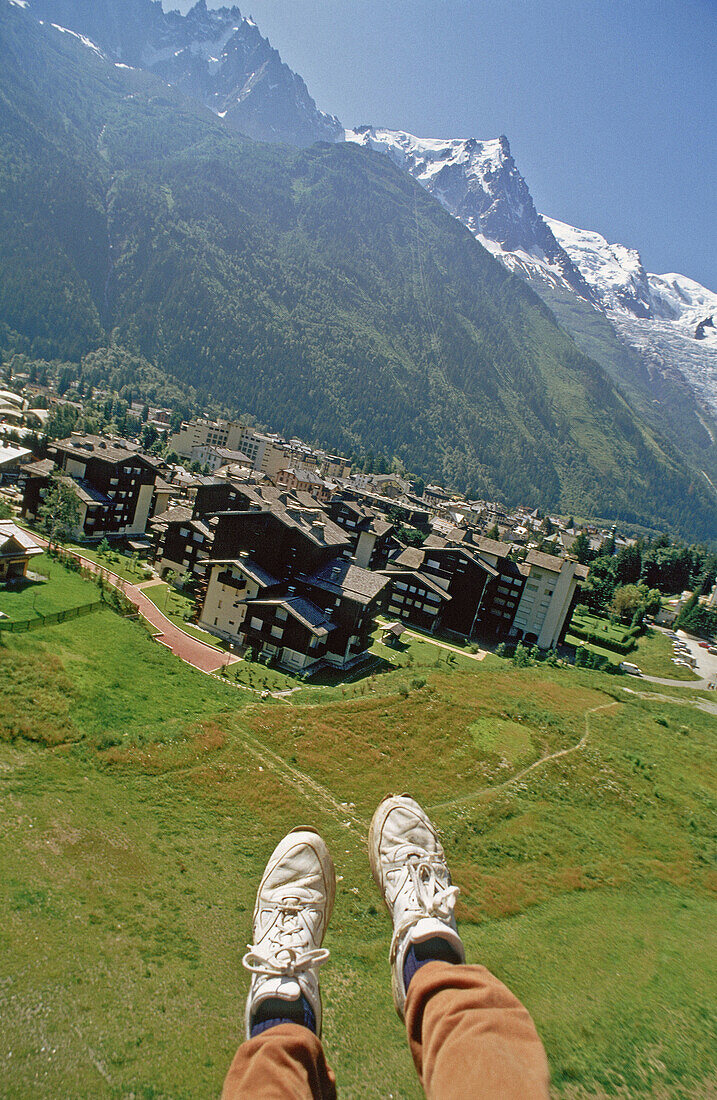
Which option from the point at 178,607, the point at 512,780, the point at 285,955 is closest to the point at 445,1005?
the point at 285,955

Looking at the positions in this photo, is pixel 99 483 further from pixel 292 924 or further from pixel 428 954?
pixel 428 954

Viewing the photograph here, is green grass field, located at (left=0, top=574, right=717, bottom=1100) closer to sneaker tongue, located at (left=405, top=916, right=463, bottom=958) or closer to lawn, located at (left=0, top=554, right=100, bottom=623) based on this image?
sneaker tongue, located at (left=405, top=916, right=463, bottom=958)

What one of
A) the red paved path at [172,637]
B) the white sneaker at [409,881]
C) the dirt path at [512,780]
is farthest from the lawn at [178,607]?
the white sneaker at [409,881]

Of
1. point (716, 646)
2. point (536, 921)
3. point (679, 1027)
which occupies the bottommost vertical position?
point (716, 646)

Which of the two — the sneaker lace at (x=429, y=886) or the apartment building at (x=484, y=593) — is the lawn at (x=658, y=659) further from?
the sneaker lace at (x=429, y=886)

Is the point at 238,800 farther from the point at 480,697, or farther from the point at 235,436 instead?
the point at 235,436

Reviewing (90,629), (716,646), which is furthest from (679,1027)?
(716,646)

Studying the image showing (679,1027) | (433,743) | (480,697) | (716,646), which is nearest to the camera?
(679,1027)
